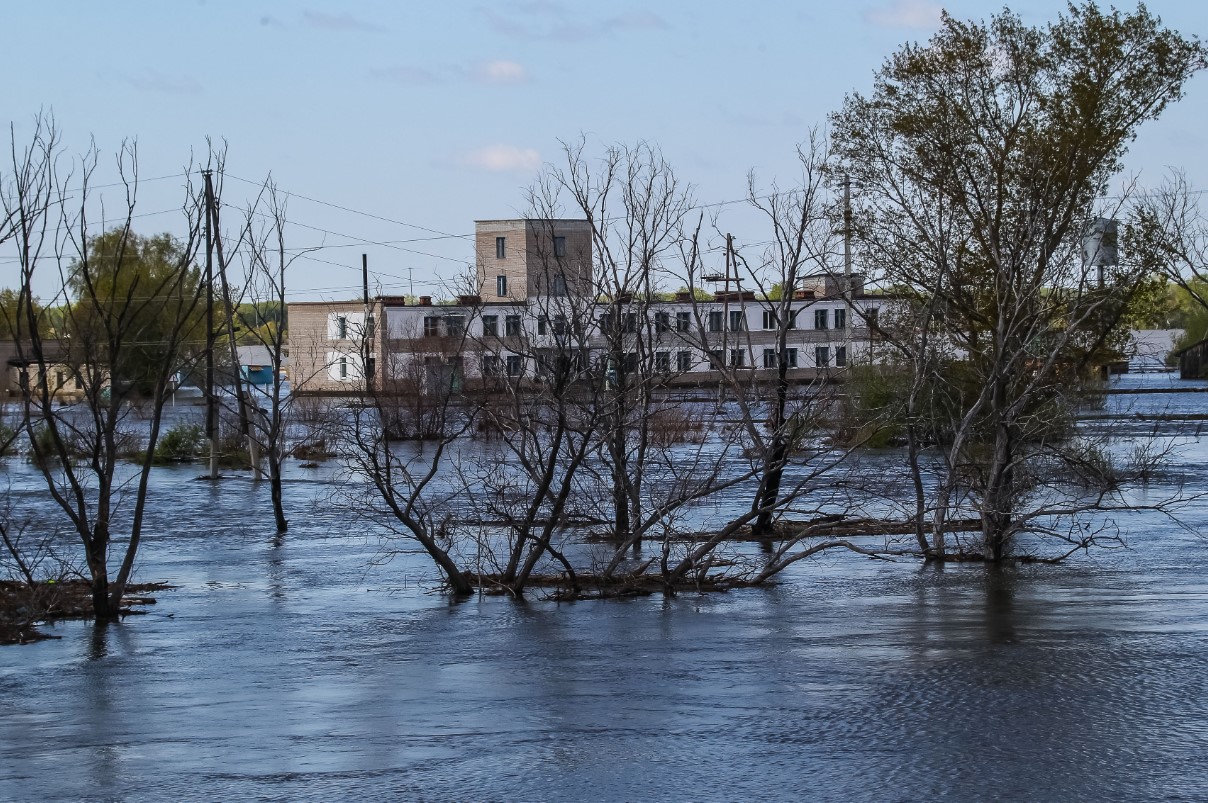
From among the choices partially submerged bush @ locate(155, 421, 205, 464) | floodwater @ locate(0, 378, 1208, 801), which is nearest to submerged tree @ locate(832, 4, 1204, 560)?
floodwater @ locate(0, 378, 1208, 801)

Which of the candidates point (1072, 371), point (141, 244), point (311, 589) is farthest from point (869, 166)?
point (141, 244)

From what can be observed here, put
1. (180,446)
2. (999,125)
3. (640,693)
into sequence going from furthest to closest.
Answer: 1. (180,446)
2. (999,125)
3. (640,693)

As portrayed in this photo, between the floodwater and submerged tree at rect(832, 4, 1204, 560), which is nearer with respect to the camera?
the floodwater

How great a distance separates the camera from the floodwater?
8.43 meters

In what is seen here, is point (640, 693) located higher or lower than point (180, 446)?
lower

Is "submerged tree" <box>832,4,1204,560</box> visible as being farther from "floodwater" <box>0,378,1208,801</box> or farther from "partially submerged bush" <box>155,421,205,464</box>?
"partially submerged bush" <box>155,421,205,464</box>

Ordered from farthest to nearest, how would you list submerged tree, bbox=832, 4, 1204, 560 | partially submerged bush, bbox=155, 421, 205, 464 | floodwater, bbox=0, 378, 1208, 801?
partially submerged bush, bbox=155, 421, 205, 464
submerged tree, bbox=832, 4, 1204, 560
floodwater, bbox=0, 378, 1208, 801

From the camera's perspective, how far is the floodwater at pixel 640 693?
843 cm

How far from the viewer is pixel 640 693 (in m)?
11.0

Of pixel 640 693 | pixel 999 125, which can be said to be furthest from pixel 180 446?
pixel 640 693

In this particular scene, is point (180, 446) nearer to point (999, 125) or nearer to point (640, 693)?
point (999, 125)

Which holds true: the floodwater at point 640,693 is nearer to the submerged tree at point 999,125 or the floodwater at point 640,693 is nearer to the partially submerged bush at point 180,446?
the submerged tree at point 999,125

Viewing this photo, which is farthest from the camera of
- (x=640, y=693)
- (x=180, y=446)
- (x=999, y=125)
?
(x=180, y=446)

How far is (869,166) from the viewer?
30.3 meters
